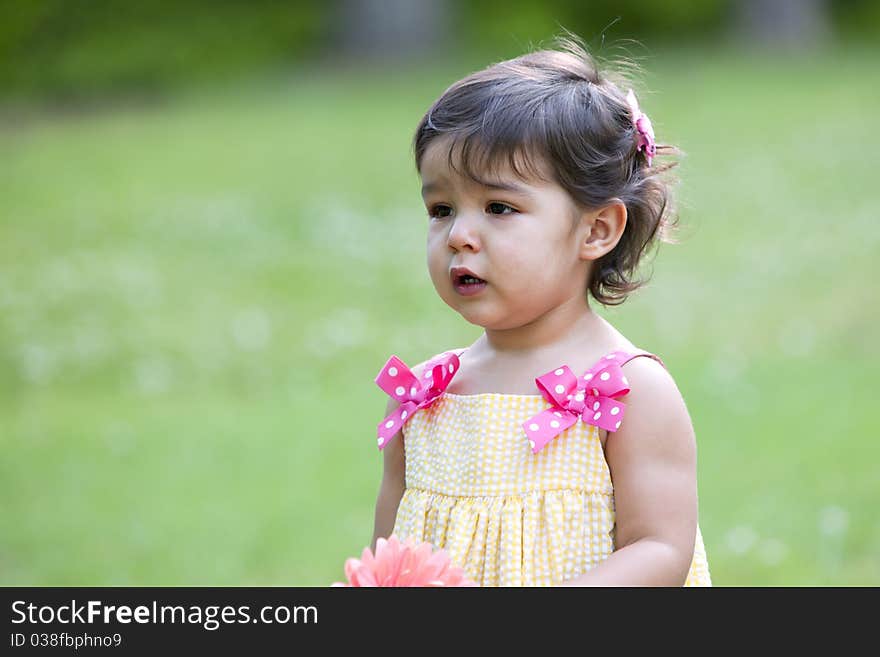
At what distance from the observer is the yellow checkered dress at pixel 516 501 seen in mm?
2570

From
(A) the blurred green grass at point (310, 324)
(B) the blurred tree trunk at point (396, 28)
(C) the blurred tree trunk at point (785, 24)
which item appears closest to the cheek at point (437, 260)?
(A) the blurred green grass at point (310, 324)

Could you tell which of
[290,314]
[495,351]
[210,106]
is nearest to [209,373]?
[290,314]

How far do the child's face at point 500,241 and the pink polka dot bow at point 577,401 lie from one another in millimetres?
153

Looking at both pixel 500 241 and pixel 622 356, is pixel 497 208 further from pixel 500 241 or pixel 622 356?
pixel 622 356

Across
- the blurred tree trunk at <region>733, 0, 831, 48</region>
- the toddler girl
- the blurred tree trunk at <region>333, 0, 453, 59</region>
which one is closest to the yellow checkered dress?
the toddler girl

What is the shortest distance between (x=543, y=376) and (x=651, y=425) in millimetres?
218

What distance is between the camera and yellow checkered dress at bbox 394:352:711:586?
2570 mm

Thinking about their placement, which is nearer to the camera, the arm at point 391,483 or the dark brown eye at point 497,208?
the dark brown eye at point 497,208

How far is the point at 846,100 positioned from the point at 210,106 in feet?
22.2

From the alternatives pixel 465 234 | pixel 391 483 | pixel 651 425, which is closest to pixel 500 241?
pixel 465 234

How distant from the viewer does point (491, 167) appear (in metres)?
2.58

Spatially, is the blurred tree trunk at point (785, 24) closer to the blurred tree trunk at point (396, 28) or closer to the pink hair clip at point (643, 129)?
the blurred tree trunk at point (396, 28)
